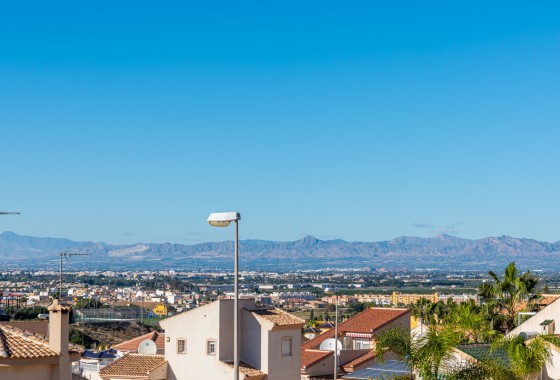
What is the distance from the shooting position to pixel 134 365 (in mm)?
38844

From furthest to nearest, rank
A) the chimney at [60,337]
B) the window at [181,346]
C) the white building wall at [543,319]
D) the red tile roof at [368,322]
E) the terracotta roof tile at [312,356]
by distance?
1. the red tile roof at [368,322]
2. the terracotta roof tile at [312,356]
3. the window at [181,346]
4. the white building wall at [543,319]
5. the chimney at [60,337]

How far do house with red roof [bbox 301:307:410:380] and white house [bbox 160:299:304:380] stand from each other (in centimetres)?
380

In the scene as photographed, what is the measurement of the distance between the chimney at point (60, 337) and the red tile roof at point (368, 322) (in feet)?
80.9

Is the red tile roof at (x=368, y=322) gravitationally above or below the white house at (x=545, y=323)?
below

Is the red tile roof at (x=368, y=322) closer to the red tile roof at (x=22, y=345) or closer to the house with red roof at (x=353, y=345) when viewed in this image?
the house with red roof at (x=353, y=345)

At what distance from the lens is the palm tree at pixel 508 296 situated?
48.4 meters

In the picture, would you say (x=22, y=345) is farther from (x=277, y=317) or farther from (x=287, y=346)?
(x=287, y=346)

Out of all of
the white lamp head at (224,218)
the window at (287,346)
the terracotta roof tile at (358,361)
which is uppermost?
the white lamp head at (224,218)

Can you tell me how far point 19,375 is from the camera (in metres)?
23.1

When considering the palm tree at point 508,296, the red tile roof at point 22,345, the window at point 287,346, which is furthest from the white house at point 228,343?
the palm tree at point 508,296

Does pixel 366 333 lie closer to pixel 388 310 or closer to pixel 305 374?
pixel 388 310

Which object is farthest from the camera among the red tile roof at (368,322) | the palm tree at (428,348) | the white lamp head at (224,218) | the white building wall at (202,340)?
the red tile roof at (368,322)

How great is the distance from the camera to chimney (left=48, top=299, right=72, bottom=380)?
23.8 metres

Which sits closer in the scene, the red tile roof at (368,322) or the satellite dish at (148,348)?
the satellite dish at (148,348)
